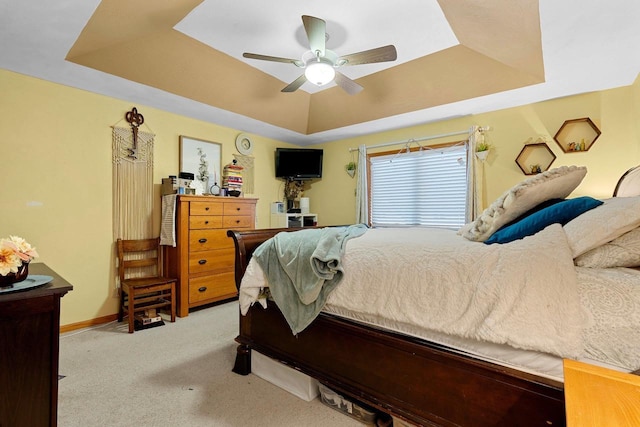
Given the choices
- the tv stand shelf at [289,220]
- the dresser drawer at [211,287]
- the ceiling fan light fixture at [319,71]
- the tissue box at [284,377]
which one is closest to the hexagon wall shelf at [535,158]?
the ceiling fan light fixture at [319,71]

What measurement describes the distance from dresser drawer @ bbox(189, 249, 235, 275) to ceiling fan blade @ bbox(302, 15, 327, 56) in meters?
2.43

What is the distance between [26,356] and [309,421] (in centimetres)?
130

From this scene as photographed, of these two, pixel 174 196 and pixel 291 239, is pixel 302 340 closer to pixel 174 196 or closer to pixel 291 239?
pixel 291 239

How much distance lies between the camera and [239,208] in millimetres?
3707

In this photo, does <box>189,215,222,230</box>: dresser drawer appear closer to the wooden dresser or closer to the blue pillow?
the wooden dresser

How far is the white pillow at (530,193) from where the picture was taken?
1.57 m

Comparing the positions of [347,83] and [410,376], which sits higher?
[347,83]

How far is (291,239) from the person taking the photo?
183cm

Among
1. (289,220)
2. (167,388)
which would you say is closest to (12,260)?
(167,388)

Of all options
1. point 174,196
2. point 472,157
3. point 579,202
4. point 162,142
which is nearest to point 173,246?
point 174,196

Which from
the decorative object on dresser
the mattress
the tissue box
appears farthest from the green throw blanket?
the decorative object on dresser

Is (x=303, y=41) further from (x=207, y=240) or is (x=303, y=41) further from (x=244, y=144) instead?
(x=207, y=240)

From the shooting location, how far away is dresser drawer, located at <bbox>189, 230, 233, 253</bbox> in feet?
10.6

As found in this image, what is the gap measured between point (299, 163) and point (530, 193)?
3.67 metres
